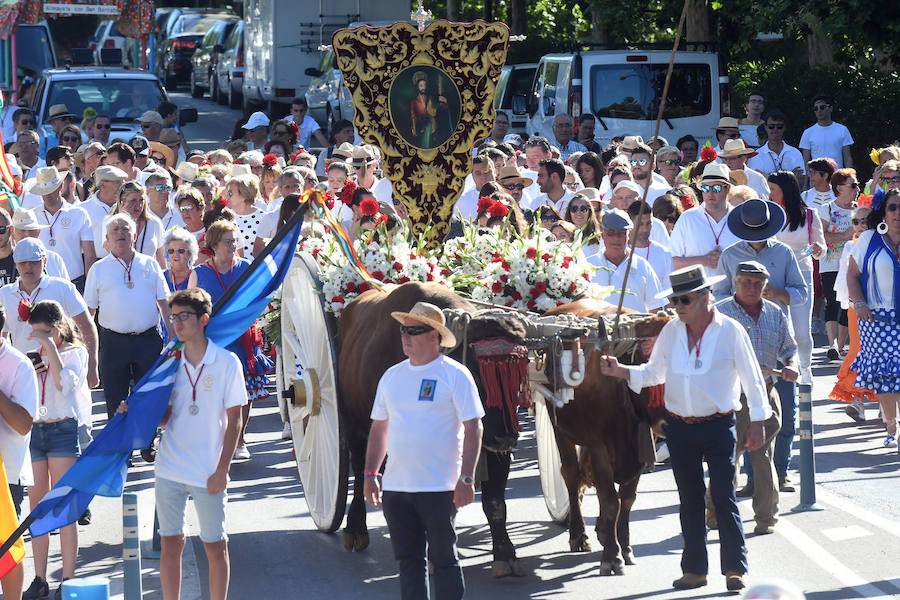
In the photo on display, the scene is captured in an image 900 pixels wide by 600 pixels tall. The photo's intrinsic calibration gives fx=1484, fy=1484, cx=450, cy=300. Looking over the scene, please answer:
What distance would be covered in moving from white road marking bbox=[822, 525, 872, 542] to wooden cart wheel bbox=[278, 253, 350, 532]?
305cm

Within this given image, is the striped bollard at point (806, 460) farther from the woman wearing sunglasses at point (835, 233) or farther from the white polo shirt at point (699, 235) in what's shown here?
the woman wearing sunglasses at point (835, 233)

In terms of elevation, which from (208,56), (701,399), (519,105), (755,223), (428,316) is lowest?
(701,399)

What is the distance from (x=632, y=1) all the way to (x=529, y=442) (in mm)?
18911

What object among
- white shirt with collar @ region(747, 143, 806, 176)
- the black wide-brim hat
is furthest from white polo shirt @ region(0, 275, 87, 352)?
white shirt with collar @ region(747, 143, 806, 176)

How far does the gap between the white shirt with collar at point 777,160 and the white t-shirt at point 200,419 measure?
1203 cm

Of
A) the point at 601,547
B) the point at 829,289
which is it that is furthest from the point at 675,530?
the point at 829,289

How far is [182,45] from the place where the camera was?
48562 millimetres

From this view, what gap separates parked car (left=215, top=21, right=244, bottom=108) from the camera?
4031 cm

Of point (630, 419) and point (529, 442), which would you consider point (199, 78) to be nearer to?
point (529, 442)

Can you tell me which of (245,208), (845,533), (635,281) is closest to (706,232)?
(635,281)

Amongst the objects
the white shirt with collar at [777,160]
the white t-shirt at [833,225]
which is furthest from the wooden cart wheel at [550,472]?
the white shirt with collar at [777,160]

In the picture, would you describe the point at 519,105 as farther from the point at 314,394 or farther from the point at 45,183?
the point at 314,394

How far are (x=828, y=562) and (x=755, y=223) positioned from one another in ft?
7.82

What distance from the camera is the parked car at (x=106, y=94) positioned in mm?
23500
